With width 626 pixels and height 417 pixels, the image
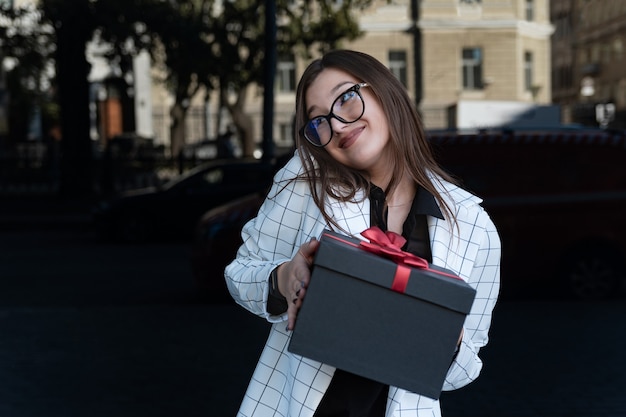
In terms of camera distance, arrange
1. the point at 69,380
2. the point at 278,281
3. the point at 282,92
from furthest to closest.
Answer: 1. the point at 282,92
2. the point at 69,380
3. the point at 278,281

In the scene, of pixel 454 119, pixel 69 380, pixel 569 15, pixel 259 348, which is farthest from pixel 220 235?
pixel 569 15

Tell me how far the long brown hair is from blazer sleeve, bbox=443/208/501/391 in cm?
13

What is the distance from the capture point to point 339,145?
2506 millimetres

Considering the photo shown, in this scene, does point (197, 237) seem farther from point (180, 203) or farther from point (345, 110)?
point (345, 110)

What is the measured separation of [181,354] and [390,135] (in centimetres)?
565

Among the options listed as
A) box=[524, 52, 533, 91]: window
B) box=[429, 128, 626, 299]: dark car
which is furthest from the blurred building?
box=[429, 128, 626, 299]: dark car

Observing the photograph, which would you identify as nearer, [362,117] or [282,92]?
[362,117]

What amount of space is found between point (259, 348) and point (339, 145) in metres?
5.81

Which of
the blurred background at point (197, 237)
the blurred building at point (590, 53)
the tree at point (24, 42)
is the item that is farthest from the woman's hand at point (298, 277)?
the blurred building at point (590, 53)

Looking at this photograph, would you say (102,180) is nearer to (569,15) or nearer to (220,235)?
(220,235)

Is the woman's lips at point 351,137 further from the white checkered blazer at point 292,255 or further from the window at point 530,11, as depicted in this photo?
the window at point 530,11

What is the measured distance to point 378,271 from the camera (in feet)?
7.14

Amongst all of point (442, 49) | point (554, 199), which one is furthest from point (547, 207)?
point (442, 49)

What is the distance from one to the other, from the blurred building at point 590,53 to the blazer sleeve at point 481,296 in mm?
55665
